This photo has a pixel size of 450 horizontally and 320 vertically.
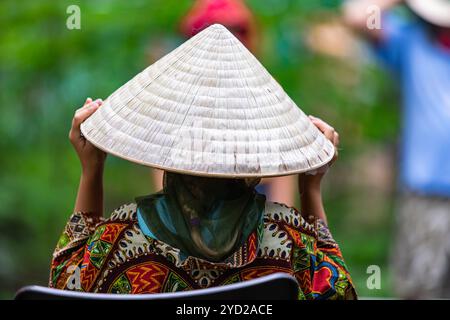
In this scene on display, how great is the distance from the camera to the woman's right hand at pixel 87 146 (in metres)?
2.52

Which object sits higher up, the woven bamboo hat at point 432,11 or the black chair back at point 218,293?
the woven bamboo hat at point 432,11

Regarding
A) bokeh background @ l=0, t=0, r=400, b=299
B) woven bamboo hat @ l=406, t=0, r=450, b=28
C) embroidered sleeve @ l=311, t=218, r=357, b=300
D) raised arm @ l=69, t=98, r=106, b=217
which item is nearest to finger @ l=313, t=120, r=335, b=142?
embroidered sleeve @ l=311, t=218, r=357, b=300

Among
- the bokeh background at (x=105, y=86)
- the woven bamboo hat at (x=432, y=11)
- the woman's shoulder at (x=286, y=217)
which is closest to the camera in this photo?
the woman's shoulder at (x=286, y=217)

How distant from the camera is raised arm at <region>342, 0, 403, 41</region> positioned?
521cm

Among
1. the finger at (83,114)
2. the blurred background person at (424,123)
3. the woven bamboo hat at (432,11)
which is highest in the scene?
the woven bamboo hat at (432,11)

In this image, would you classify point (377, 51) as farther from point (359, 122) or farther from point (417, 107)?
point (359, 122)

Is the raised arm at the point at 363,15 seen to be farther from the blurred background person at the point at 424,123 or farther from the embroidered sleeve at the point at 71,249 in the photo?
the embroidered sleeve at the point at 71,249

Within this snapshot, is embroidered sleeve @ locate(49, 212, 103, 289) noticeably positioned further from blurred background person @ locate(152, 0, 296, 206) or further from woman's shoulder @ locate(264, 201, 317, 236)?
blurred background person @ locate(152, 0, 296, 206)

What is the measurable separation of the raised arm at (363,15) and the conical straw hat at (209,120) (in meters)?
2.83

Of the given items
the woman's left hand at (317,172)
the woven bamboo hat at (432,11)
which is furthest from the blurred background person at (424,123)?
the woman's left hand at (317,172)

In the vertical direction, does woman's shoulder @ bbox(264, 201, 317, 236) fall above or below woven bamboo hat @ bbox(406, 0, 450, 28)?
below

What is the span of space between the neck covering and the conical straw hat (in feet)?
0.45
